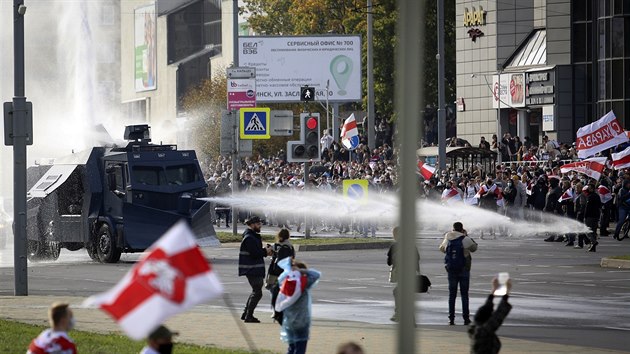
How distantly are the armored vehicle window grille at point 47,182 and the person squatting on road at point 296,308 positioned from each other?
791 inches

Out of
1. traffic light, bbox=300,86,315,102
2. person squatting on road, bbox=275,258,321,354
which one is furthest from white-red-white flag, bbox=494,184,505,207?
person squatting on road, bbox=275,258,321,354

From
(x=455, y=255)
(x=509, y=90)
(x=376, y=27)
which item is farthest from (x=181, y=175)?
(x=376, y=27)

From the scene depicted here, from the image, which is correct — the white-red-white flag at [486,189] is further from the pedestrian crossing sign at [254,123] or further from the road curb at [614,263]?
the road curb at [614,263]

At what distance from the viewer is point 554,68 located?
6444 cm

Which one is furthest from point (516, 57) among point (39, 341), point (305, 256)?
point (39, 341)

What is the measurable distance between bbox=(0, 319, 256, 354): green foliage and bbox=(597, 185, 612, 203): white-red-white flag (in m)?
23.9

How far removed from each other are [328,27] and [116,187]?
42.3 metres

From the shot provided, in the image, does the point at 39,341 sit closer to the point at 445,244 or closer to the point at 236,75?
the point at 445,244

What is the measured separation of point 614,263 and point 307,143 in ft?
33.7

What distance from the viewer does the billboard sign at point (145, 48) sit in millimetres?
117062

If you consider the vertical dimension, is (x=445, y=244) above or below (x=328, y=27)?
below

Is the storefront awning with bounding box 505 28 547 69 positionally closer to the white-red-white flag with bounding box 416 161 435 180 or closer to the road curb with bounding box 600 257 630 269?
the white-red-white flag with bounding box 416 161 435 180

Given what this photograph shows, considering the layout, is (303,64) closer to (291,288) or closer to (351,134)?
(351,134)

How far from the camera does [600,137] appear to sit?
4072cm
